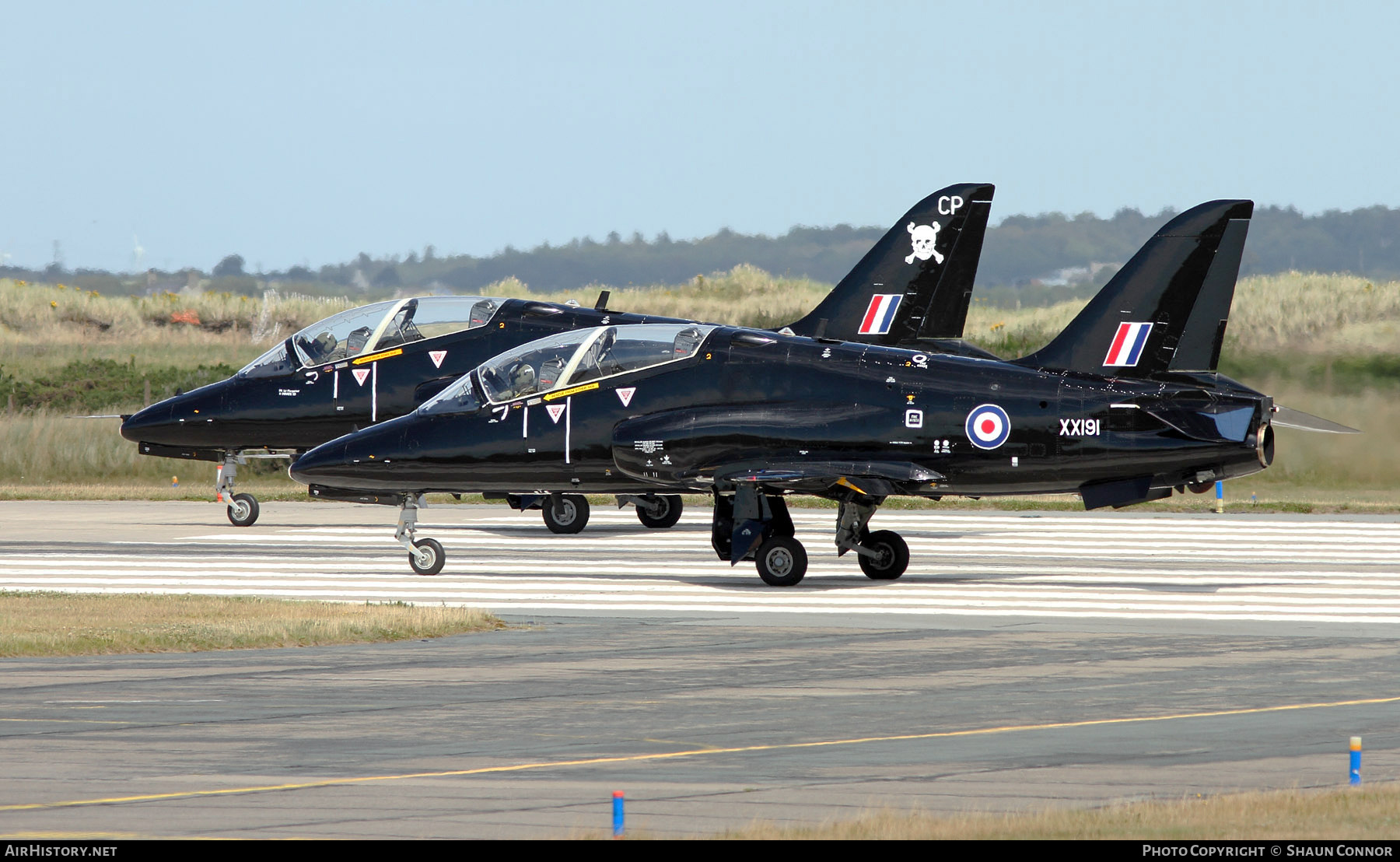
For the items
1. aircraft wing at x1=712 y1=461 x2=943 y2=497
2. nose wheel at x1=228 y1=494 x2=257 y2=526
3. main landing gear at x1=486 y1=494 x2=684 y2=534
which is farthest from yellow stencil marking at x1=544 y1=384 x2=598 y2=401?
nose wheel at x1=228 y1=494 x2=257 y2=526

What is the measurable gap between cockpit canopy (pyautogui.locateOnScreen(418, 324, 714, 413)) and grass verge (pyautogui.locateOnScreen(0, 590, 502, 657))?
4.42 metres

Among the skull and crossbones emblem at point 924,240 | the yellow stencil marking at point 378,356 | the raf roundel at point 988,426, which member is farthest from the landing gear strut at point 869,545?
the yellow stencil marking at point 378,356

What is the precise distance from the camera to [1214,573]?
22203 mm

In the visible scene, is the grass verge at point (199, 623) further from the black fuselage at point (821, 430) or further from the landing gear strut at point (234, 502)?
the landing gear strut at point (234, 502)

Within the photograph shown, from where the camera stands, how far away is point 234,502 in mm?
29578

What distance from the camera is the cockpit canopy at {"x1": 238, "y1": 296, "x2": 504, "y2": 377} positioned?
2739cm

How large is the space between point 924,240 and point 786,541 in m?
9.59

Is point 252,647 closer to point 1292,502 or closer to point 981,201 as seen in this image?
point 981,201

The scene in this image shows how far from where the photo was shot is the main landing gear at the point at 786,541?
20469 mm

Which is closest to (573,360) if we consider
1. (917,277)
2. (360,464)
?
(360,464)

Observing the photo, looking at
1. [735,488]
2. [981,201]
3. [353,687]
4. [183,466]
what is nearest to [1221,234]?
[735,488]

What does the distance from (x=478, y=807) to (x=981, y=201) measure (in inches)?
857

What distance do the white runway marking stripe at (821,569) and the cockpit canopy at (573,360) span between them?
7.21 feet

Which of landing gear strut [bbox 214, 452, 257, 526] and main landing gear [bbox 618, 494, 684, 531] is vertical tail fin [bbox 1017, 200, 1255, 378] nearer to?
main landing gear [bbox 618, 494, 684, 531]
